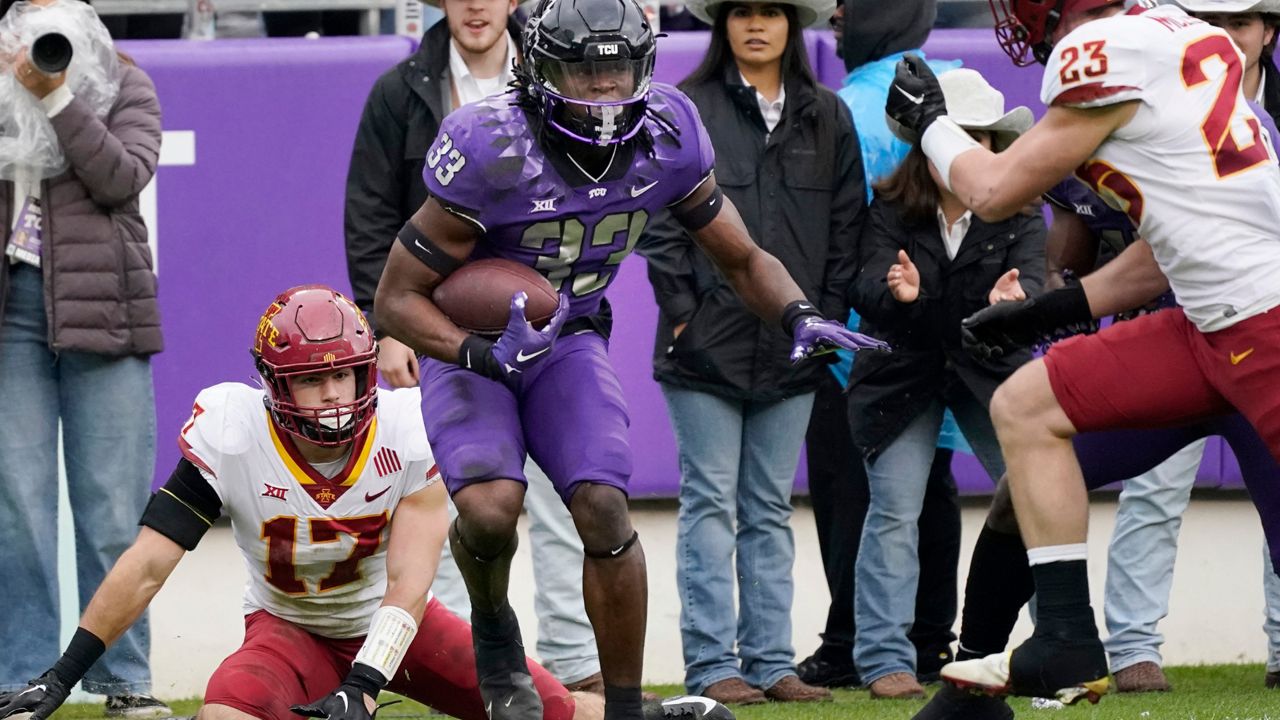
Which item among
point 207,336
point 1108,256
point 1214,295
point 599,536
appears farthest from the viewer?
point 207,336

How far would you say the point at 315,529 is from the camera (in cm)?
511

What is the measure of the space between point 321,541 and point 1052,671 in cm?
182

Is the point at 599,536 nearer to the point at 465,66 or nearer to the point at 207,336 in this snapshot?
the point at 465,66

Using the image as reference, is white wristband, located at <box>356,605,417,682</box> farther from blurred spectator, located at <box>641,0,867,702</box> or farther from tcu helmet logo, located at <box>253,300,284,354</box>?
blurred spectator, located at <box>641,0,867,702</box>

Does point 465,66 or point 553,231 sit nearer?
point 553,231

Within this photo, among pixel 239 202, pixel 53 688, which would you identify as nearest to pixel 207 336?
pixel 239 202

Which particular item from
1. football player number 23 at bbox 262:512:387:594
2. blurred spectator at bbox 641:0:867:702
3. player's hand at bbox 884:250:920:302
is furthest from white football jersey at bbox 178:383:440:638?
player's hand at bbox 884:250:920:302

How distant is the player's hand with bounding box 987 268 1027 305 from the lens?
5773 millimetres

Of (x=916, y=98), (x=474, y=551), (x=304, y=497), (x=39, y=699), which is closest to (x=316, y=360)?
(x=304, y=497)

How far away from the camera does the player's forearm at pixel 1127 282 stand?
16.3 feet

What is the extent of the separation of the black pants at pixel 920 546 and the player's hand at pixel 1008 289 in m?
0.98

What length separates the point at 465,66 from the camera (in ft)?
21.4

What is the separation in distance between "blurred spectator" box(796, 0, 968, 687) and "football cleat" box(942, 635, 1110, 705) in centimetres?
207

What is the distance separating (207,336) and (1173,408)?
3961 mm
